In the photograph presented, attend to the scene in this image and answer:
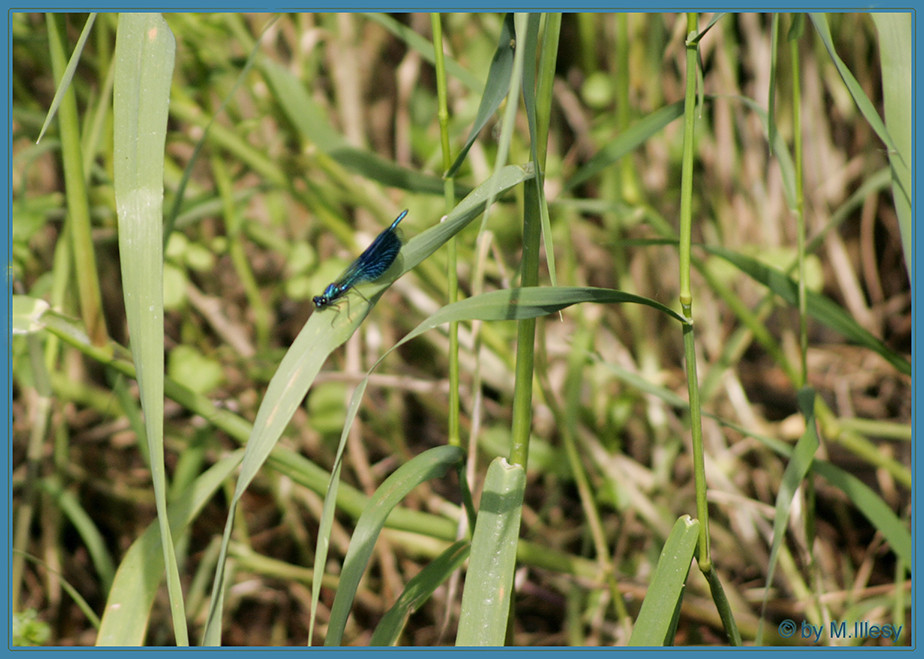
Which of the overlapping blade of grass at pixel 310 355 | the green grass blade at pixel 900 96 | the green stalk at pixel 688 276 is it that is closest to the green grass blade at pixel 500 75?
the overlapping blade of grass at pixel 310 355

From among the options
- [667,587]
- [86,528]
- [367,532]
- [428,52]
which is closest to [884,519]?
[667,587]

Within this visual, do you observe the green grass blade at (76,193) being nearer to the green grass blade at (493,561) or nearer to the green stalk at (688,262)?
the green grass blade at (493,561)

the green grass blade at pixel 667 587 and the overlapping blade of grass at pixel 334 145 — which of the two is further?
the overlapping blade of grass at pixel 334 145

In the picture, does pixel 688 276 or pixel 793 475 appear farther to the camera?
pixel 793 475

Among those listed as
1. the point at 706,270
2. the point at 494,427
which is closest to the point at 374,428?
the point at 494,427

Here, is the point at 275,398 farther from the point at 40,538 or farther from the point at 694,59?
the point at 40,538

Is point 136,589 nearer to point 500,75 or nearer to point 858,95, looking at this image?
point 500,75
